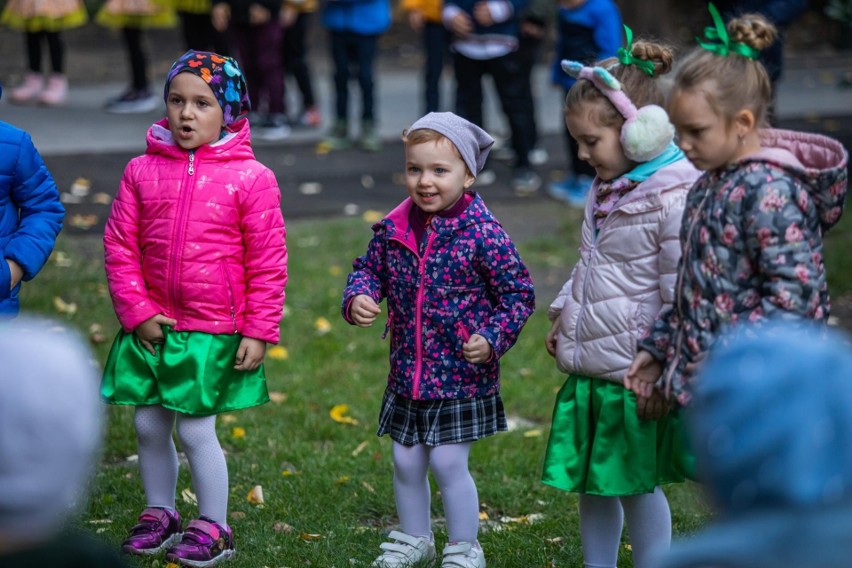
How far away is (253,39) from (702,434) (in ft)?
30.2

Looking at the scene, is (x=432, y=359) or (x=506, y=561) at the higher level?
(x=432, y=359)

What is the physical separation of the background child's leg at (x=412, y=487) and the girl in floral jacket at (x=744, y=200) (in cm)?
103

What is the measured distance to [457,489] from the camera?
12.7 ft

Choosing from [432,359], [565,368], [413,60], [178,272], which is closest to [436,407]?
[432,359]

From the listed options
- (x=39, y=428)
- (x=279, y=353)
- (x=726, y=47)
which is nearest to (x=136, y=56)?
(x=279, y=353)

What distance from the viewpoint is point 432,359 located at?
3.79 m

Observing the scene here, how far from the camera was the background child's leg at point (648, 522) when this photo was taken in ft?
11.9

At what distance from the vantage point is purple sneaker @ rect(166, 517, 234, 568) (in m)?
3.87

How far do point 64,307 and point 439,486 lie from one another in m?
3.35

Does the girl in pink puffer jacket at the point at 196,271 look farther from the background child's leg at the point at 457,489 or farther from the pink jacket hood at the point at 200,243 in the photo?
the background child's leg at the point at 457,489

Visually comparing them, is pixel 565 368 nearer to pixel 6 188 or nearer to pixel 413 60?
pixel 6 188

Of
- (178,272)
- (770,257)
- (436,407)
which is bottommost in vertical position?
(436,407)

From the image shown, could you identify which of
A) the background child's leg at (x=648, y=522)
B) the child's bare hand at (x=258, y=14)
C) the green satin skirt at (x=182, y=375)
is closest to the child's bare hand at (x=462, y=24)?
the child's bare hand at (x=258, y=14)

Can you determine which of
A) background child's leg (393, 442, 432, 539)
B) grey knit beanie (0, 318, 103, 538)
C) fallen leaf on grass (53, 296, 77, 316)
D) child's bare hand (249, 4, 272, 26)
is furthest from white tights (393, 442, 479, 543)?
child's bare hand (249, 4, 272, 26)
